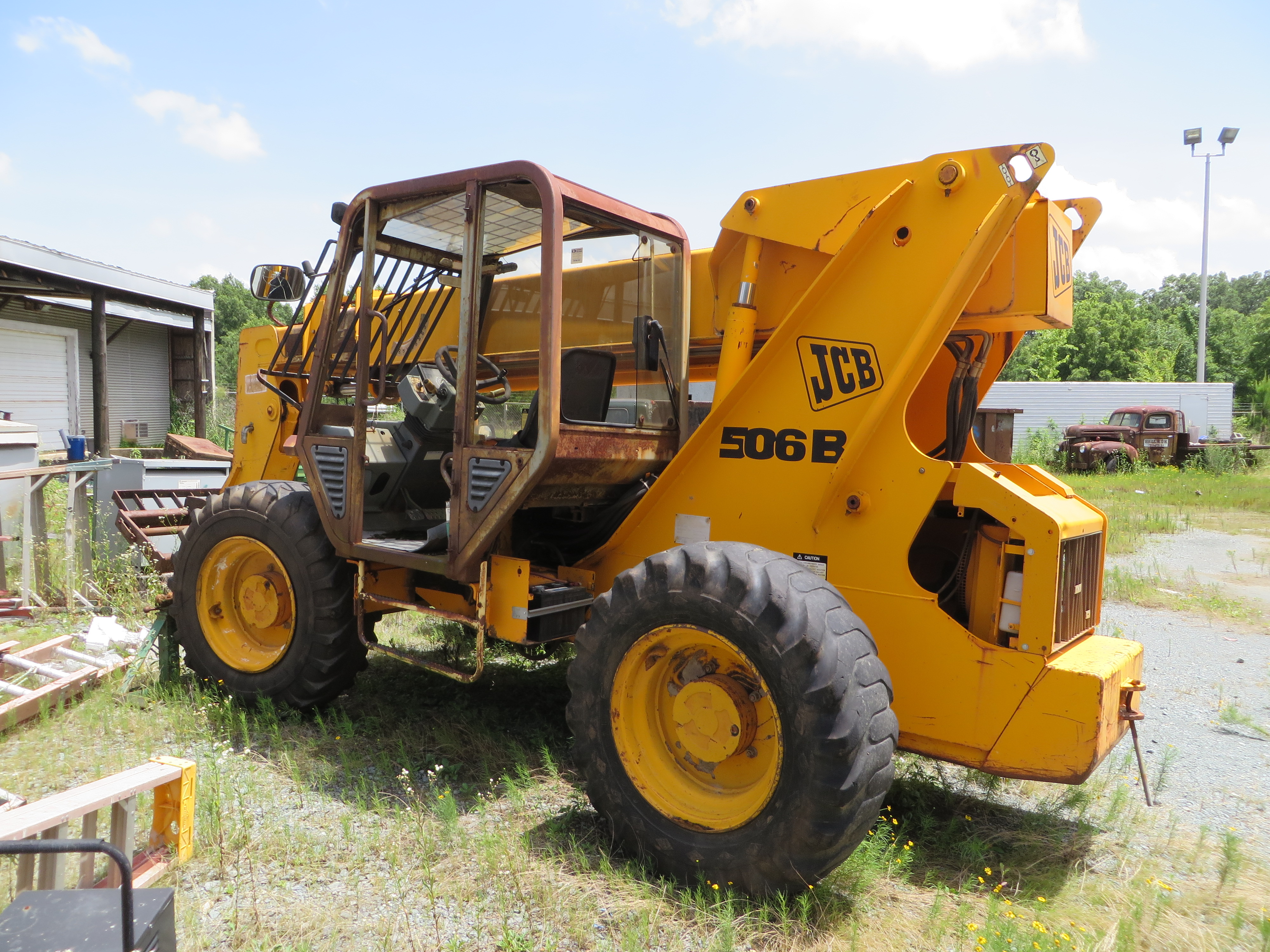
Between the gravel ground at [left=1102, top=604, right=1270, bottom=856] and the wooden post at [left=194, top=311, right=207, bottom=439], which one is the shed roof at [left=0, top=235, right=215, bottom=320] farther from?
the gravel ground at [left=1102, top=604, right=1270, bottom=856]

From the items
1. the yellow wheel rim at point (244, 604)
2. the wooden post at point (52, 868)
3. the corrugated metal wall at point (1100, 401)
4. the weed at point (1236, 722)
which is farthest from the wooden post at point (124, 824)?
the corrugated metal wall at point (1100, 401)

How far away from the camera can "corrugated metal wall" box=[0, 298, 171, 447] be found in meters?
17.8

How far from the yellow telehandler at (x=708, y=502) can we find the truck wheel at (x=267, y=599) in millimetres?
19

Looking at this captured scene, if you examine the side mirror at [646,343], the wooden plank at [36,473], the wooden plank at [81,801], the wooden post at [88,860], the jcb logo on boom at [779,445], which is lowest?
the wooden post at [88,860]

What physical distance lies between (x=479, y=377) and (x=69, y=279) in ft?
44.5

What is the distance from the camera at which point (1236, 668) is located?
633cm

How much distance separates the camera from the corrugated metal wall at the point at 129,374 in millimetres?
17844

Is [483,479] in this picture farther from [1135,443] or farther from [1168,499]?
[1135,443]

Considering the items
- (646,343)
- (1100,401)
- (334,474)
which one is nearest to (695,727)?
(646,343)

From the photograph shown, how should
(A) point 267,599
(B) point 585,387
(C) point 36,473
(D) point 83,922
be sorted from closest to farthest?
(D) point 83,922 → (B) point 585,387 → (A) point 267,599 → (C) point 36,473

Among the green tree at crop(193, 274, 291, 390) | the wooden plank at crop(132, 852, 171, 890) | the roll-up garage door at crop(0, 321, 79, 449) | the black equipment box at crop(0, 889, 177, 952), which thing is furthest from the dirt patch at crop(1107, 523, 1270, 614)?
the green tree at crop(193, 274, 291, 390)

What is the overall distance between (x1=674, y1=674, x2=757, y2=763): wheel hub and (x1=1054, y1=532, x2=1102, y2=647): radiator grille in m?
1.17

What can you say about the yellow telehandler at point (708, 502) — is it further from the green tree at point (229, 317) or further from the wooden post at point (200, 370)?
the green tree at point (229, 317)

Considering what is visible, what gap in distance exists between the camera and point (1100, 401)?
29188mm
